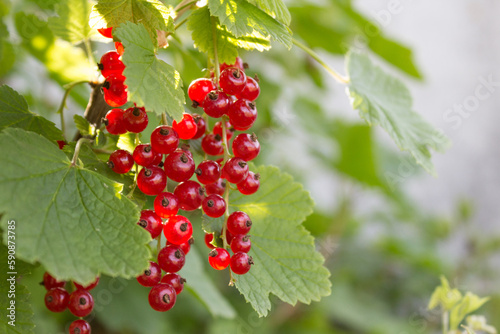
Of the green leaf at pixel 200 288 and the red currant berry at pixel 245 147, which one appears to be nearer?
the red currant berry at pixel 245 147

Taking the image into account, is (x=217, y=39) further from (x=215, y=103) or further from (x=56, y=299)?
(x=56, y=299)

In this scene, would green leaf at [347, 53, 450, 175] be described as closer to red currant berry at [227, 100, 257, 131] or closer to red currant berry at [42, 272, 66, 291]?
red currant berry at [227, 100, 257, 131]

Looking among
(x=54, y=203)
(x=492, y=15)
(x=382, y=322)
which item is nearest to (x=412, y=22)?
(x=492, y=15)

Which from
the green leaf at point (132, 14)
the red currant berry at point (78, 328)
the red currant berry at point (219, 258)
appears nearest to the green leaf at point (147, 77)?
the green leaf at point (132, 14)

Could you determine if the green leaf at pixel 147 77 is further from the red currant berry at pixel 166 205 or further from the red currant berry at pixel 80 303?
the red currant berry at pixel 80 303

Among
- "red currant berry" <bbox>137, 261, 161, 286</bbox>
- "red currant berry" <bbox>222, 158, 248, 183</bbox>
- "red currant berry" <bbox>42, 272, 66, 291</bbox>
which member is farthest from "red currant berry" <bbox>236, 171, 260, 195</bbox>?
"red currant berry" <bbox>42, 272, 66, 291</bbox>

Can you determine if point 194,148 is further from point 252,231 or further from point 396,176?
point 396,176

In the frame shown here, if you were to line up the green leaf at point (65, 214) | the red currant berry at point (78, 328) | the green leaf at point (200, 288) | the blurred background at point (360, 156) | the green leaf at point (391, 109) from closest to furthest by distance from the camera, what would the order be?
the green leaf at point (65, 214) → the red currant berry at point (78, 328) → the green leaf at point (391, 109) → the green leaf at point (200, 288) → the blurred background at point (360, 156)

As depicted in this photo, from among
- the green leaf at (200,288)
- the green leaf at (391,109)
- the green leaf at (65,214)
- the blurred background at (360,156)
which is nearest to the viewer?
the green leaf at (65,214)
